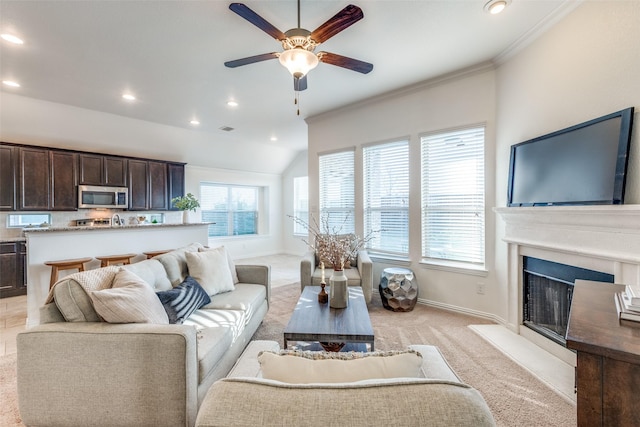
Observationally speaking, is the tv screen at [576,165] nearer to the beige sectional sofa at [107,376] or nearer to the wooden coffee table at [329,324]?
the wooden coffee table at [329,324]

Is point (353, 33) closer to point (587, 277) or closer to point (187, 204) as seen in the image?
point (587, 277)

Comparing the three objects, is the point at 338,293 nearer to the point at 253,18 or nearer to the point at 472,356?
the point at 472,356

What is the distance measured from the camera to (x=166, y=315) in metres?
1.86

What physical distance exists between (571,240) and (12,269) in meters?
7.02

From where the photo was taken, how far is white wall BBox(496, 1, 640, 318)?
1.88 meters

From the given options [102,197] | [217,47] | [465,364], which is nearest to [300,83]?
[217,47]

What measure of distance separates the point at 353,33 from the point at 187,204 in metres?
4.06

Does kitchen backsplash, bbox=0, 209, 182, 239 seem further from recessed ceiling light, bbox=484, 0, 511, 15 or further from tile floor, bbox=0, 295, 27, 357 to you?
recessed ceiling light, bbox=484, 0, 511, 15

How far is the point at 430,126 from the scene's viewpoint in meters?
3.67

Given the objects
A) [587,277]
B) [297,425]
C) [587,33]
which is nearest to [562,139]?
[587,33]

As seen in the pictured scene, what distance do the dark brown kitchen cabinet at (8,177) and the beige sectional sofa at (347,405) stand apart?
5845 mm

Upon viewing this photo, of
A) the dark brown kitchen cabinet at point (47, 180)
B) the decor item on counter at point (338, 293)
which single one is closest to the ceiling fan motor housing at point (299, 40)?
the decor item on counter at point (338, 293)

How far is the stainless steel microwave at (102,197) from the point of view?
4.93 metres

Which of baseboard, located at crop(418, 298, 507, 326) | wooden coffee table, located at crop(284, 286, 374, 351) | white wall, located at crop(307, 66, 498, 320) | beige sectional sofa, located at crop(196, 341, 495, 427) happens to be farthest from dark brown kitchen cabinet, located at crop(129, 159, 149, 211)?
beige sectional sofa, located at crop(196, 341, 495, 427)
